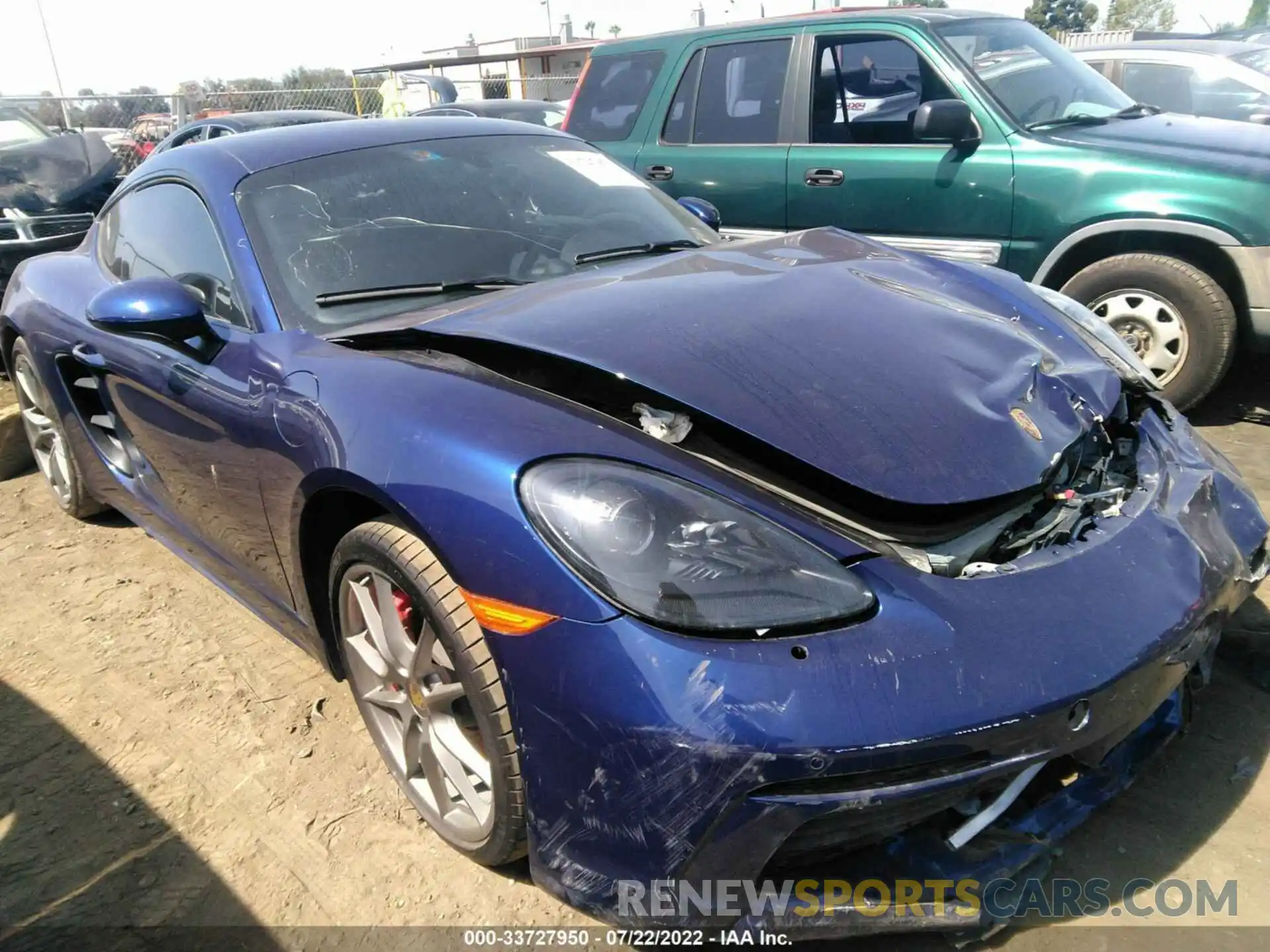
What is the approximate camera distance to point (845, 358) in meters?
2.00

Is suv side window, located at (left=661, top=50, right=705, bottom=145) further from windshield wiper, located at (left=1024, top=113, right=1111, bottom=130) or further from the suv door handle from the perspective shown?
windshield wiper, located at (left=1024, top=113, right=1111, bottom=130)

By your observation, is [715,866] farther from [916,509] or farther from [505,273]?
[505,273]

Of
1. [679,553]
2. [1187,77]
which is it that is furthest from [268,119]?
[679,553]

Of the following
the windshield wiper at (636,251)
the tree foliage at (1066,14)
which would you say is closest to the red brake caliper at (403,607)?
the windshield wiper at (636,251)

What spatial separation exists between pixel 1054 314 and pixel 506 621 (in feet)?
6.16

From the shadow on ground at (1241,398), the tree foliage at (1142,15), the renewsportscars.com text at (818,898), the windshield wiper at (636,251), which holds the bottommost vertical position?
the shadow on ground at (1241,398)

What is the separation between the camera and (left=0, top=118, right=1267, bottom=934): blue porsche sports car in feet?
4.80

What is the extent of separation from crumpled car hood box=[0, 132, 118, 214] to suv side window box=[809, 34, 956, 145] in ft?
16.0

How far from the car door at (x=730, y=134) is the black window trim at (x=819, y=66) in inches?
4.2

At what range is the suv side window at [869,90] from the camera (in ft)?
15.5

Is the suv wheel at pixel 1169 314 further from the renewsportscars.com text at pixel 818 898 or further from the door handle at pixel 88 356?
the door handle at pixel 88 356

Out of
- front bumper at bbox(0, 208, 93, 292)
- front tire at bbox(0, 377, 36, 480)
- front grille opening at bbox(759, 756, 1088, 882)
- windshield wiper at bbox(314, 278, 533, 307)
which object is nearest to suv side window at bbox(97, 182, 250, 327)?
windshield wiper at bbox(314, 278, 533, 307)

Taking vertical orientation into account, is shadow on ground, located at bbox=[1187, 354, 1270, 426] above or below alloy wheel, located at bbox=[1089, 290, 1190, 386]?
below

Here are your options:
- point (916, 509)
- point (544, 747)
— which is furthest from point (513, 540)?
point (916, 509)
